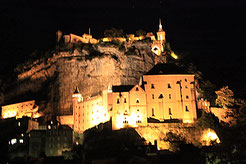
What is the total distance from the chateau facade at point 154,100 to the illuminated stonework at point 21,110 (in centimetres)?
2005

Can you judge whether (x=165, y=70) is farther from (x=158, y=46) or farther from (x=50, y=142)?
(x=50, y=142)

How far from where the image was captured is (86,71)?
84.6m

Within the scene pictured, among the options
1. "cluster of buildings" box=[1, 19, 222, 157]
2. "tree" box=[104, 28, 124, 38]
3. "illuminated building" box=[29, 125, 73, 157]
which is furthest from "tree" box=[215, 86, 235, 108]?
"tree" box=[104, 28, 124, 38]

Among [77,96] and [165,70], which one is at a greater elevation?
[165,70]

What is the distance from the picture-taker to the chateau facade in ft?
209

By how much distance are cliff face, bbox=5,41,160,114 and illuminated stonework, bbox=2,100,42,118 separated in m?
4.38

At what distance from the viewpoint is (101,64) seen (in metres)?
85.1

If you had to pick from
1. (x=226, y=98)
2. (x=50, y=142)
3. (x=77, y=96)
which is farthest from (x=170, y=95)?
(x=50, y=142)

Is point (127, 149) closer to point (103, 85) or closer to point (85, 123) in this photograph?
point (85, 123)

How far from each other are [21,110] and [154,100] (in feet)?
122

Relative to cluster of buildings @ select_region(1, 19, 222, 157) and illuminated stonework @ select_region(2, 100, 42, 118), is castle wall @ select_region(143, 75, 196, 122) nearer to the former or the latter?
cluster of buildings @ select_region(1, 19, 222, 157)

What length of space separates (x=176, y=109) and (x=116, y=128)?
45.4 feet

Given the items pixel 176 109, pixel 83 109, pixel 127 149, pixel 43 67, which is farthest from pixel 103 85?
pixel 127 149

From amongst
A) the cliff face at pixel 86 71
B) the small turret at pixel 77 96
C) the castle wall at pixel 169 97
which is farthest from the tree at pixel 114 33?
the castle wall at pixel 169 97
